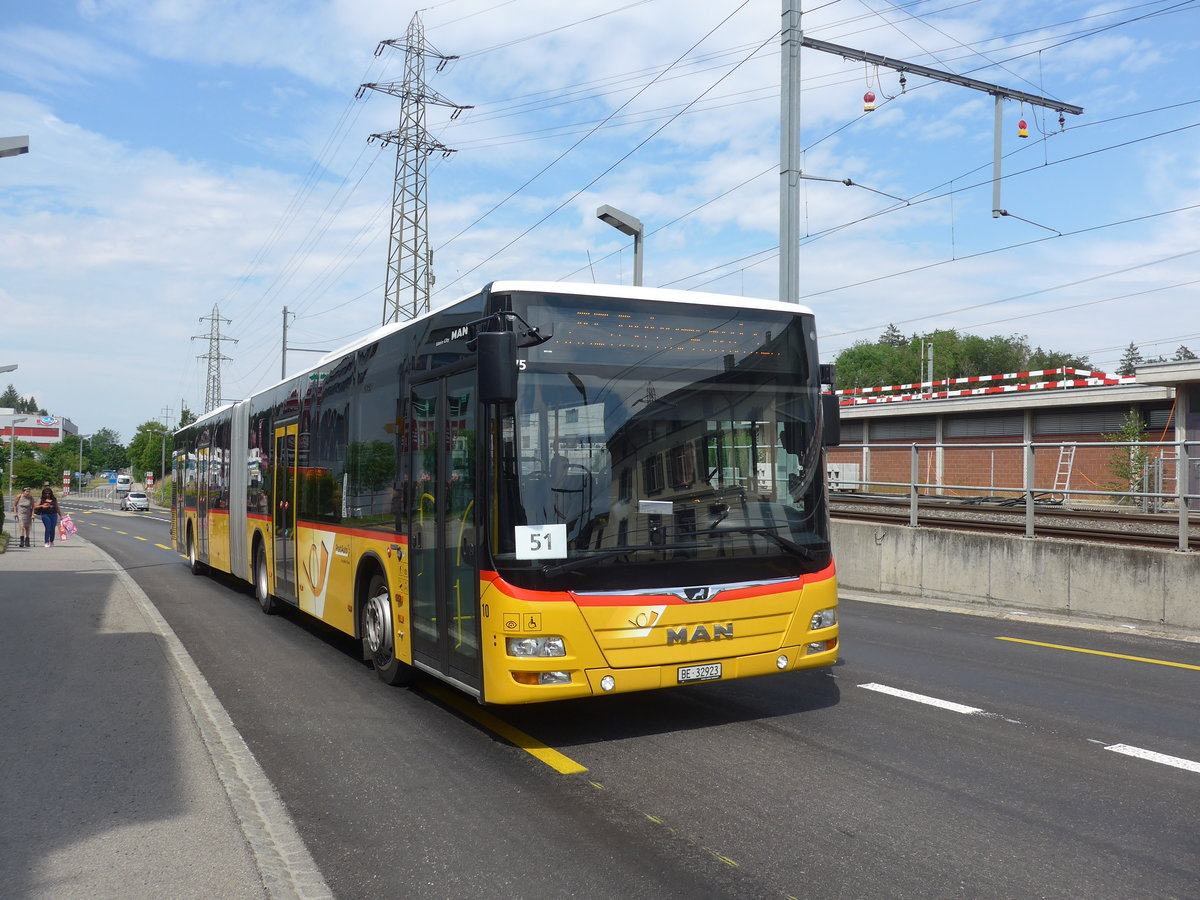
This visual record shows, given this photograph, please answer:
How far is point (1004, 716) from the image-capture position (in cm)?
691

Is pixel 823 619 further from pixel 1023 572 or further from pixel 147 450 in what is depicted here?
pixel 147 450

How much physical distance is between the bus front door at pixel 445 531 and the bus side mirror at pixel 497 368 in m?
0.60

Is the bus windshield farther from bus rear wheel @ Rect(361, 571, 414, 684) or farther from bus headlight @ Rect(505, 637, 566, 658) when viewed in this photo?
bus rear wheel @ Rect(361, 571, 414, 684)

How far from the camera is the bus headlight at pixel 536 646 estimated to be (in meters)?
6.00

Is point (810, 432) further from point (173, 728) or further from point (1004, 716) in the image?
point (173, 728)

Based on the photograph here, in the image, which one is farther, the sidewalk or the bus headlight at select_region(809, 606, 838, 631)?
the bus headlight at select_region(809, 606, 838, 631)

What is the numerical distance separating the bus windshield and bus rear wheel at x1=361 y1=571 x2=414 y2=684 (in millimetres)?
2414

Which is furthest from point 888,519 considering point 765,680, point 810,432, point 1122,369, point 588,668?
point 1122,369

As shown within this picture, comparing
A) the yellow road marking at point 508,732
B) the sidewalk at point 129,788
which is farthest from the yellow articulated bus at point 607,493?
the sidewalk at point 129,788

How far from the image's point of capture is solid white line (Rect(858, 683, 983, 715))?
23.2 feet

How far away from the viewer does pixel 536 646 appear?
6.00 metres

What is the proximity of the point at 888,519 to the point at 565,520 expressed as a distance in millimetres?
13005

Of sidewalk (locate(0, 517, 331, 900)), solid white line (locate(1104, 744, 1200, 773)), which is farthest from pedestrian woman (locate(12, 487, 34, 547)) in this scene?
solid white line (locate(1104, 744, 1200, 773))

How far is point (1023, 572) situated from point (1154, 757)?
7.18 meters
